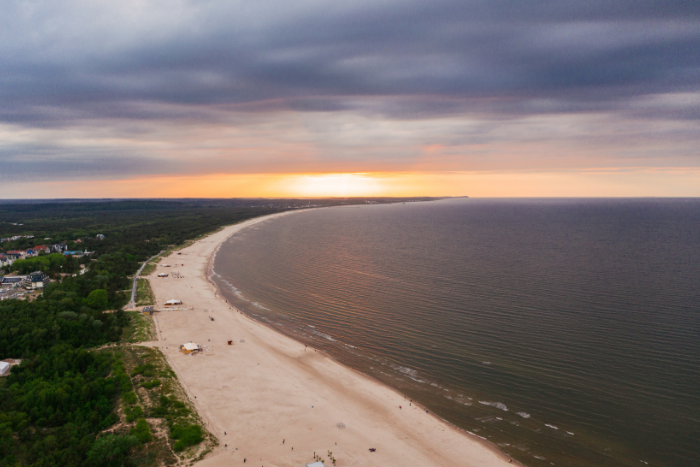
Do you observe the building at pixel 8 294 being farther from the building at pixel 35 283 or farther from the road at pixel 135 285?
the road at pixel 135 285

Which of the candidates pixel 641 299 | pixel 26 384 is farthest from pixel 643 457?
pixel 26 384

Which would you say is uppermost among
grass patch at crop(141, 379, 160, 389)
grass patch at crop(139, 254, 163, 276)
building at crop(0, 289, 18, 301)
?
building at crop(0, 289, 18, 301)

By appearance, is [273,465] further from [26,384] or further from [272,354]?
[26,384]

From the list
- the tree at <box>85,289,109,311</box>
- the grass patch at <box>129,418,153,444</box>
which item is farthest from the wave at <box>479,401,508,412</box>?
the tree at <box>85,289,109,311</box>

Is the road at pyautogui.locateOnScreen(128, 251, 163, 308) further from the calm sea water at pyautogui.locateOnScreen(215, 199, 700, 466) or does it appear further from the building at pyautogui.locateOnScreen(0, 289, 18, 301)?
the building at pyautogui.locateOnScreen(0, 289, 18, 301)

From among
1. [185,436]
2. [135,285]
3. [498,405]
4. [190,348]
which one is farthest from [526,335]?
[135,285]

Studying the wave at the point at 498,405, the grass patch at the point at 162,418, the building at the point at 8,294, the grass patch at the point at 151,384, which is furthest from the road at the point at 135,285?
the wave at the point at 498,405
